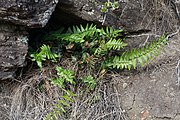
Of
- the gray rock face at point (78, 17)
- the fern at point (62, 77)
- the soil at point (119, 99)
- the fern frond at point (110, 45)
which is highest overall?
the gray rock face at point (78, 17)

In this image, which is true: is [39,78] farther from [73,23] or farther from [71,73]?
[73,23]

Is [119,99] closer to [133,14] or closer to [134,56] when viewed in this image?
[134,56]

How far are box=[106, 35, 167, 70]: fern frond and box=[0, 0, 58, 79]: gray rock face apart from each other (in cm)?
81

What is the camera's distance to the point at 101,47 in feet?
9.69

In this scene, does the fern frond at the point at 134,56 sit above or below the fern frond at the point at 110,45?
below

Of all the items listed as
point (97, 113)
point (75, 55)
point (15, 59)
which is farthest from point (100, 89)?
point (15, 59)

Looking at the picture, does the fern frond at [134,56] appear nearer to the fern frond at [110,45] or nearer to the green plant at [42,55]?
the fern frond at [110,45]

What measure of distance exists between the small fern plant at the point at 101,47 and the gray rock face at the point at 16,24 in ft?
1.28

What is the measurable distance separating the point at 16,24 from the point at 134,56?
3.73 feet

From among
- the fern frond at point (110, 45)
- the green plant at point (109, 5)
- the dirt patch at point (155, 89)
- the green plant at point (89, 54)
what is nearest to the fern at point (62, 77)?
the green plant at point (89, 54)

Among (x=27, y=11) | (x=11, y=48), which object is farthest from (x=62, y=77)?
(x=27, y=11)

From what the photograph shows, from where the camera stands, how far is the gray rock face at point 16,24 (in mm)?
2430

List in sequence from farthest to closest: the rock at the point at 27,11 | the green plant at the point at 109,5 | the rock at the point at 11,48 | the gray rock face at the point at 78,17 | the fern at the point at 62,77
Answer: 1. the green plant at the point at 109,5
2. the fern at the point at 62,77
3. the rock at the point at 11,48
4. the gray rock face at the point at 78,17
5. the rock at the point at 27,11

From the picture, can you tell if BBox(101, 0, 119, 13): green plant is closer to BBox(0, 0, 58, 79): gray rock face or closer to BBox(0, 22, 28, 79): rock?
BBox(0, 0, 58, 79): gray rock face
